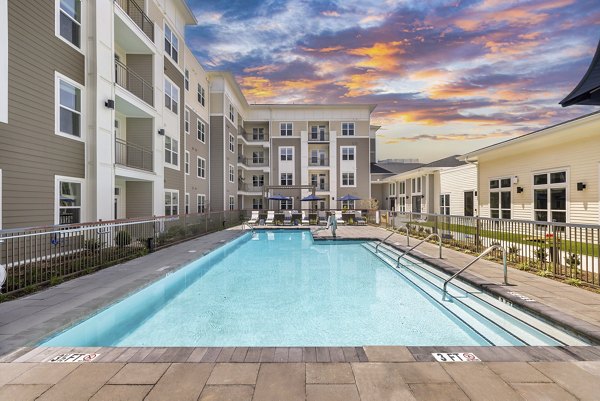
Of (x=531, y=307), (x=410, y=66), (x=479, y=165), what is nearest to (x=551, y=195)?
(x=479, y=165)

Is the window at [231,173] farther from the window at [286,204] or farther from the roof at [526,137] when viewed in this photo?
the roof at [526,137]

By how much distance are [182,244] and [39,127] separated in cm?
589

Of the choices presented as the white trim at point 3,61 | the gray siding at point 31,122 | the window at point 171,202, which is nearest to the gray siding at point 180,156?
the window at point 171,202

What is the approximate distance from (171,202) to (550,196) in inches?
644

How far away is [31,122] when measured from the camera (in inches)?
318

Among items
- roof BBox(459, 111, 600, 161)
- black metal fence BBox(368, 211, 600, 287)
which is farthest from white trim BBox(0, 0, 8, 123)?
roof BBox(459, 111, 600, 161)

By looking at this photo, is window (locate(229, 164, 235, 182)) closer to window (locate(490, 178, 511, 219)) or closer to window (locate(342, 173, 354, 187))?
window (locate(342, 173, 354, 187))

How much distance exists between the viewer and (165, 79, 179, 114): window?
16188 mm

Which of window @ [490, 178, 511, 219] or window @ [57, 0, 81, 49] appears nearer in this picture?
window @ [57, 0, 81, 49]

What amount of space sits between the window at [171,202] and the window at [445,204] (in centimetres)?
1573

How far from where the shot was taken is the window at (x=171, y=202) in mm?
16203

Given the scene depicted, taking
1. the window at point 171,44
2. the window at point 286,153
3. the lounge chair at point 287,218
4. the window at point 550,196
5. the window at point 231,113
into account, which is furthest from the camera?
the window at point 286,153

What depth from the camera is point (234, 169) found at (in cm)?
2805

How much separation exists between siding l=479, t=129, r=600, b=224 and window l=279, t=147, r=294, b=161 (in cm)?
2181
